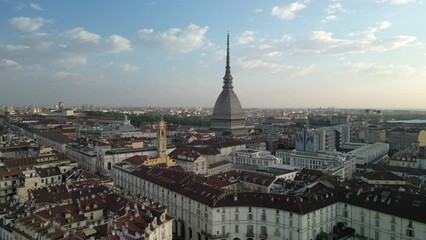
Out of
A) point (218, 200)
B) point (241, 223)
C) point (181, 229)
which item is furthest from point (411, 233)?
point (181, 229)

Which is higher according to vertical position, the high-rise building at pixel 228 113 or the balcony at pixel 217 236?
the high-rise building at pixel 228 113

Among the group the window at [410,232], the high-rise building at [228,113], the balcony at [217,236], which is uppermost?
the high-rise building at [228,113]

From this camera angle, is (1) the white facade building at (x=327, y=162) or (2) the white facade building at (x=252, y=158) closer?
(1) the white facade building at (x=327, y=162)

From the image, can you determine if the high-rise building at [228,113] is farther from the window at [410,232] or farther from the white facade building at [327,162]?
the window at [410,232]

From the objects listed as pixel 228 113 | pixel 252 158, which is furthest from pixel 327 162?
pixel 228 113

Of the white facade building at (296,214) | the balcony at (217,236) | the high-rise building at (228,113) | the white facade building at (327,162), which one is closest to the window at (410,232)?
the white facade building at (296,214)

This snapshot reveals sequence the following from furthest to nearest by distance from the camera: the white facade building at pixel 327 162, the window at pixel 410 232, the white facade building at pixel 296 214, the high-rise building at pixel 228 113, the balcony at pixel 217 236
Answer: the high-rise building at pixel 228 113, the white facade building at pixel 327 162, the balcony at pixel 217 236, the white facade building at pixel 296 214, the window at pixel 410 232

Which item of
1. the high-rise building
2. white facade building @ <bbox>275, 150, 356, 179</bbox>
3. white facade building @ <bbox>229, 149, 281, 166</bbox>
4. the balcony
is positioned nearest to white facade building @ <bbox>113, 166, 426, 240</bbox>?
the balcony

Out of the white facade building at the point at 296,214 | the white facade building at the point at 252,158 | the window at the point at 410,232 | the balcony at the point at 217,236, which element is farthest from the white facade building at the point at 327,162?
the balcony at the point at 217,236

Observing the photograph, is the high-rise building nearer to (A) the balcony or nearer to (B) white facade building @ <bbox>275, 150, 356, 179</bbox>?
(B) white facade building @ <bbox>275, 150, 356, 179</bbox>

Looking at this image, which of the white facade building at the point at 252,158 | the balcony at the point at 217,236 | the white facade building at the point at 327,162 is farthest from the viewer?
the white facade building at the point at 252,158
